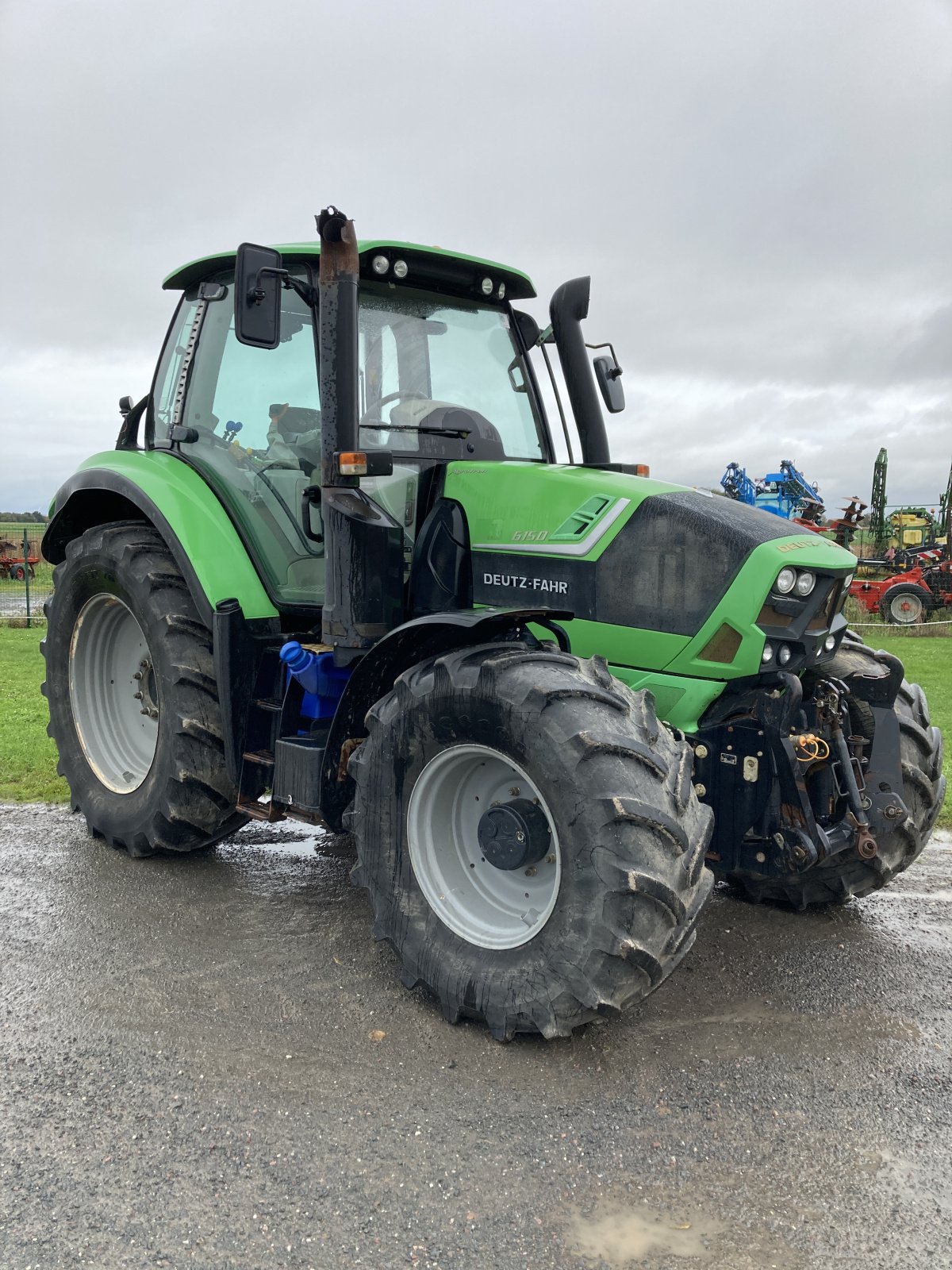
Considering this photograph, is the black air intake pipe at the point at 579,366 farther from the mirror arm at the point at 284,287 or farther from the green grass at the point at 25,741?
the green grass at the point at 25,741

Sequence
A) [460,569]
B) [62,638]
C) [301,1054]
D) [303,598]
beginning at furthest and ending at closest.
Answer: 1. [62,638]
2. [303,598]
3. [460,569]
4. [301,1054]

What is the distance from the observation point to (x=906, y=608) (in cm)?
1858

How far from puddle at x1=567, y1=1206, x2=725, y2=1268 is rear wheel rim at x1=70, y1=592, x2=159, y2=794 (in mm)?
3586

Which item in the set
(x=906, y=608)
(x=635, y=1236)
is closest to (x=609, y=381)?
(x=635, y=1236)

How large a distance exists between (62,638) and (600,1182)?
4074 mm

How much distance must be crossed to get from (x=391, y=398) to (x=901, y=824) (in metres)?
2.71

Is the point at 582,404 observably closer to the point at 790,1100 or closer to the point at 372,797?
the point at 372,797

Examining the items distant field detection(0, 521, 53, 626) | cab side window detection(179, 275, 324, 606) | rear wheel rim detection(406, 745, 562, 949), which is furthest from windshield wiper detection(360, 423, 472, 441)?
distant field detection(0, 521, 53, 626)

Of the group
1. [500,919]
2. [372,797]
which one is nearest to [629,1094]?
[500,919]

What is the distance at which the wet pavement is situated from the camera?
251 cm

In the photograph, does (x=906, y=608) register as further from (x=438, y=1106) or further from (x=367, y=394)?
(x=438, y=1106)

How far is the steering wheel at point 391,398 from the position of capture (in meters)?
4.34

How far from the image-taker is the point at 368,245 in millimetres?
4309

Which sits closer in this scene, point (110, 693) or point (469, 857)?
point (469, 857)
